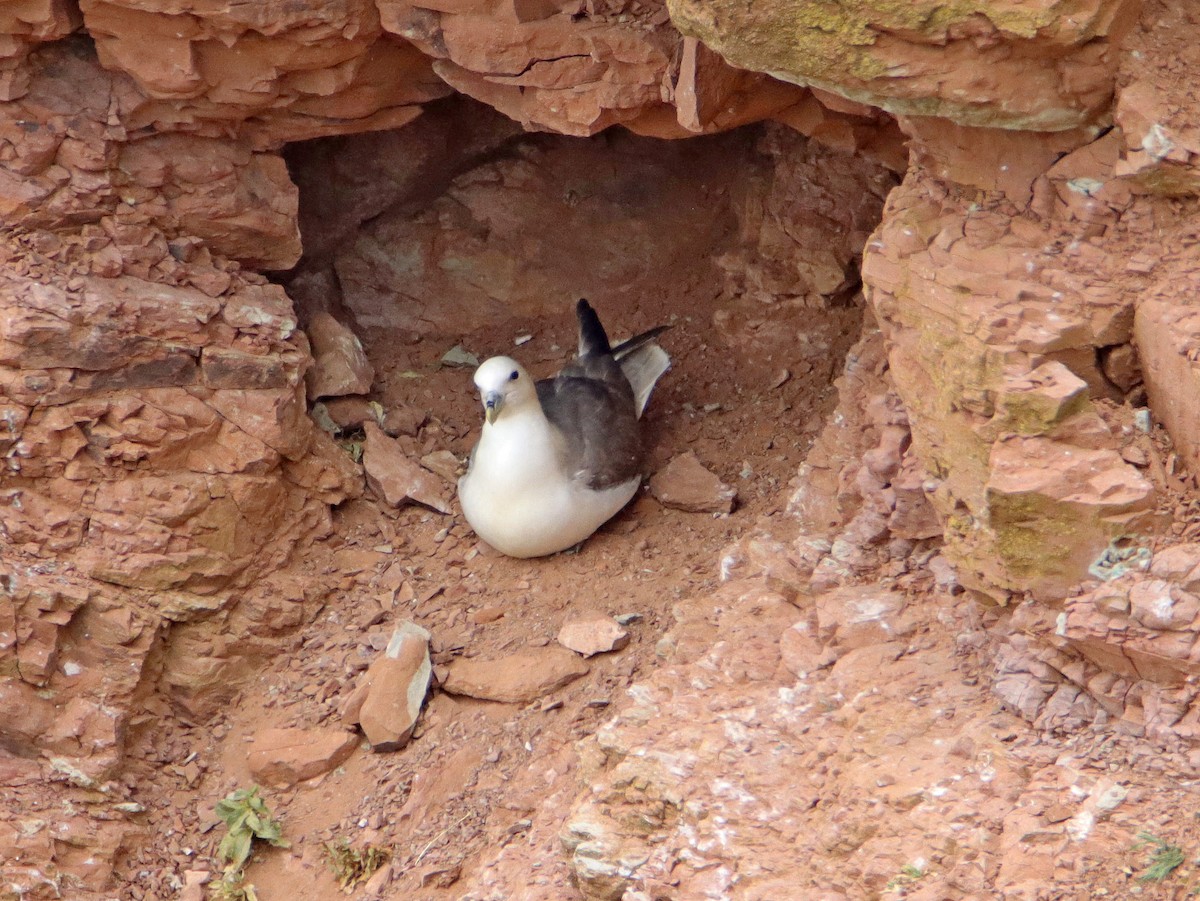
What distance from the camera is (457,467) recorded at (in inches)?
230

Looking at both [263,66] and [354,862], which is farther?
[263,66]

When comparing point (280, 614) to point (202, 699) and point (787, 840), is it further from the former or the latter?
point (787, 840)

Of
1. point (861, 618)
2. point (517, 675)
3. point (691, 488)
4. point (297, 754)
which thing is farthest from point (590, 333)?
point (861, 618)

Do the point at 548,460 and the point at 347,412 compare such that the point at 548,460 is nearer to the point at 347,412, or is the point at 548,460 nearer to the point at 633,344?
the point at 633,344

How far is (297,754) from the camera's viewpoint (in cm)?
481

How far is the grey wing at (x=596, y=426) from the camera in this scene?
541 centimetres

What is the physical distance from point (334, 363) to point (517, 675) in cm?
172

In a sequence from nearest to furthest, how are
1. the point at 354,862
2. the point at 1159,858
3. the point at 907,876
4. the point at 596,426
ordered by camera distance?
the point at 1159,858, the point at 907,876, the point at 354,862, the point at 596,426

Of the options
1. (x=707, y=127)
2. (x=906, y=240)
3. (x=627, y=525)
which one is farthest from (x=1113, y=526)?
(x=627, y=525)

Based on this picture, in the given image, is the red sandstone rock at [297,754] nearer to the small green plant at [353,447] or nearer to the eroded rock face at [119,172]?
the small green plant at [353,447]

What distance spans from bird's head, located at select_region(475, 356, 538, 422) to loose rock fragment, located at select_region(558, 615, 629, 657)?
895mm

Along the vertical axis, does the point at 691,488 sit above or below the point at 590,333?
below

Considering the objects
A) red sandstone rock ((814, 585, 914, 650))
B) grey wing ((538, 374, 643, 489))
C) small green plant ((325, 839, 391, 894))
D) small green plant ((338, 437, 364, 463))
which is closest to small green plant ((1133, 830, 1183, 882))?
red sandstone rock ((814, 585, 914, 650))

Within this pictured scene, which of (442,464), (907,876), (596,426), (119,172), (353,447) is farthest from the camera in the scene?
(442,464)
